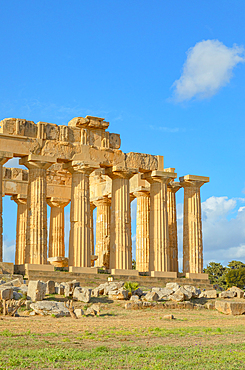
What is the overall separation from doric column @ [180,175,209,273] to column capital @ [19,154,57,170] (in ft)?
44.2

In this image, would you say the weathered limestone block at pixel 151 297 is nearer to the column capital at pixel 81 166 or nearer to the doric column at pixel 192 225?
the column capital at pixel 81 166

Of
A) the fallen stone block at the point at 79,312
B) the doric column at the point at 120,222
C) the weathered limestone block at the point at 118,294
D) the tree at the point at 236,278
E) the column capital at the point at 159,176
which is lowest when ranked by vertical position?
the fallen stone block at the point at 79,312

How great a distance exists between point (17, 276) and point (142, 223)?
58.7 ft

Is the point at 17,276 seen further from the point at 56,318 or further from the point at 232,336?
the point at 232,336

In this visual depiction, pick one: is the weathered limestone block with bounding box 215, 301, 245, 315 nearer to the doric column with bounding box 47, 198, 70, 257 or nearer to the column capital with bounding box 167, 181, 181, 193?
the column capital with bounding box 167, 181, 181, 193

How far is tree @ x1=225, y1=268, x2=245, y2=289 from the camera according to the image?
288 ft

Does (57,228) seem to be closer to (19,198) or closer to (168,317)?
(19,198)

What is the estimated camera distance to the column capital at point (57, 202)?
56875 millimetres

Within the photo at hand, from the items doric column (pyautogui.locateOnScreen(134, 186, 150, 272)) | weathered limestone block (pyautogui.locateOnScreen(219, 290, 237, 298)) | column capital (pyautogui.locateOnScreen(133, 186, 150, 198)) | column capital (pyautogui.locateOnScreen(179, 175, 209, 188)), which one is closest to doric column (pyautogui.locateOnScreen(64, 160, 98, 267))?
doric column (pyautogui.locateOnScreen(134, 186, 150, 272))

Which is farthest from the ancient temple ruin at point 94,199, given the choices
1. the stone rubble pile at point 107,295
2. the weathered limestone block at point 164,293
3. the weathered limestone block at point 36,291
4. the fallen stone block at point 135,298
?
the weathered limestone block at point 36,291

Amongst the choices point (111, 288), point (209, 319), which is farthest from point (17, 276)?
Result: point (209, 319)

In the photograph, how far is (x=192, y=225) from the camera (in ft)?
170

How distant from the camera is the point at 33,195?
43.9 metres

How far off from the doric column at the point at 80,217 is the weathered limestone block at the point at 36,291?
12.2 m
